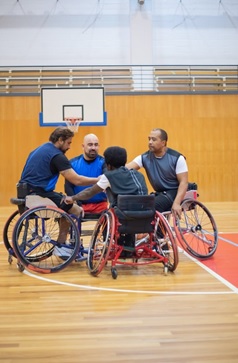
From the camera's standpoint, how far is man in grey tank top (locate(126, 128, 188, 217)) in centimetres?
408

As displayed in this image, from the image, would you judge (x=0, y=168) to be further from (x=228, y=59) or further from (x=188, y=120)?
(x=228, y=59)

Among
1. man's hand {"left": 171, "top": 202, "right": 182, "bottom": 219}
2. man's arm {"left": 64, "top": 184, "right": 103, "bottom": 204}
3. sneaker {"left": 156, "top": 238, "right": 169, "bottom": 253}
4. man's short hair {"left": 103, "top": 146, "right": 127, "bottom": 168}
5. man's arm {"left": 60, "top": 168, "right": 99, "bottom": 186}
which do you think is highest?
man's short hair {"left": 103, "top": 146, "right": 127, "bottom": 168}

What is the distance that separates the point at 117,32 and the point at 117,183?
9257 millimetres

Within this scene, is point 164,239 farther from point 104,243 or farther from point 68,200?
point 68,200

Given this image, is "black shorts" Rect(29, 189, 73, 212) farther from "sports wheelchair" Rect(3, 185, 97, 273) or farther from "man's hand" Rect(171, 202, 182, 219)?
"man's hand" Rect(171, 202, 182, 219)

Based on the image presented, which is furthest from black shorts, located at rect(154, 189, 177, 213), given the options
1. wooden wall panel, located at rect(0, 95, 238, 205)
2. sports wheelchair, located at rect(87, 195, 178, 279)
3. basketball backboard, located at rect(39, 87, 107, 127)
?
wooden wall panel, located at rect(0, 95, 238, 205)

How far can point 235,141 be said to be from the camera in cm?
1109

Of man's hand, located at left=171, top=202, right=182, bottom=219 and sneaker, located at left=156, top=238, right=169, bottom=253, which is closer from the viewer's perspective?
sneaker, located at left=156, top=238, right=169, bottom=253

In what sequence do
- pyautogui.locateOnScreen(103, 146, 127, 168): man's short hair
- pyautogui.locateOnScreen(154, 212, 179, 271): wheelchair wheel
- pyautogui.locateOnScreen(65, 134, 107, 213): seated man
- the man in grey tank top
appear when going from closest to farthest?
pyautogui.locateOnScreen(154, 212, 179, 271): wheelchair wheel
pyautogui.locateOnScreen(103, 146, 127, 168): man's short hair
the man in grey tank top
pyautogui.locateOnScreen(65, 134, 107, 213): seated man

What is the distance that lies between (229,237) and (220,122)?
6161mm

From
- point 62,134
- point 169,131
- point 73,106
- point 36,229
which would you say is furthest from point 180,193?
point 169,131

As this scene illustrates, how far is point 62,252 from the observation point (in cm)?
395

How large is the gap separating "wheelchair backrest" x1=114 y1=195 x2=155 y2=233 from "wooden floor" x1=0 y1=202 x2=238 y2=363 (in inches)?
15.0

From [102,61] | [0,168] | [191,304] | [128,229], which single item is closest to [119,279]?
[128,229]
